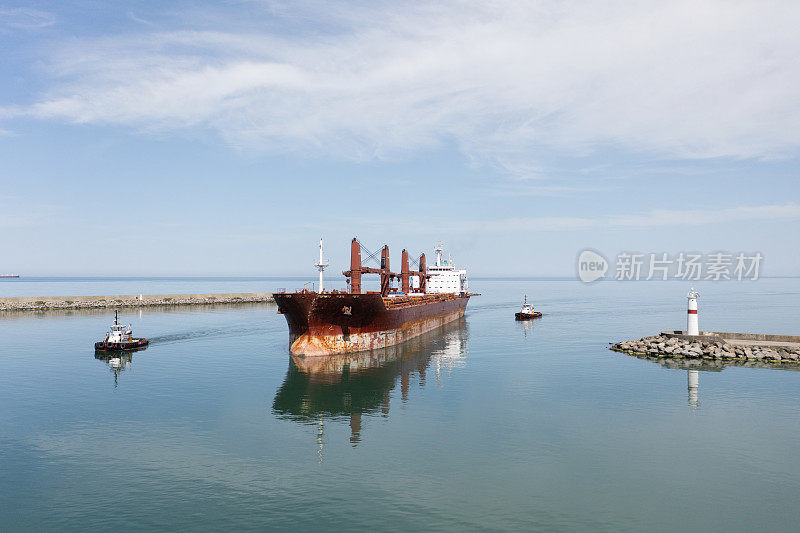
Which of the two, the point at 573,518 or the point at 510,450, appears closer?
the point at 573,518

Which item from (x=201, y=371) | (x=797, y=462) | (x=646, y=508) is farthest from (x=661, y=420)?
(x=201, y=371)

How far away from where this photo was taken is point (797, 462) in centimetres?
2008

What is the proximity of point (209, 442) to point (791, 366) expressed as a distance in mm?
46291

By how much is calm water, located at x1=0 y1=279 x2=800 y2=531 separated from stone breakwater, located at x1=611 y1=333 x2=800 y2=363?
169 inches

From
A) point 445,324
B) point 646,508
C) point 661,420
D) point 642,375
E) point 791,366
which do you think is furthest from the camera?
point 445,324

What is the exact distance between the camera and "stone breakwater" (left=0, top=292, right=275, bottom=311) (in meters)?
94.6

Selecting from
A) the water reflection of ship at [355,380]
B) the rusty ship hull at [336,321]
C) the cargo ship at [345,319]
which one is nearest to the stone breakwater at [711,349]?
the water reflection of ship at [355,380]

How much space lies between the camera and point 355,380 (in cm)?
3634

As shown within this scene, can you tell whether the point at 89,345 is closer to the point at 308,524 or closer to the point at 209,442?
the point at 209,442

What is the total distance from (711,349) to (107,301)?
110096 millimetres

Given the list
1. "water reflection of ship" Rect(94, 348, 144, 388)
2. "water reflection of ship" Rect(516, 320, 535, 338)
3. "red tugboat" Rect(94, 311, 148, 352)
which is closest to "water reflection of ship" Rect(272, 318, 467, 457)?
"water reflection of ship" Rect(94, 348, 144, 388)

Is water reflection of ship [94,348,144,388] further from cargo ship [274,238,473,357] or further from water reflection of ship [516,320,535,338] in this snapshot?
water reflection of ship [516,320,535,338]

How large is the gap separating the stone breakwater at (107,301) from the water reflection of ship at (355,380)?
7737cm

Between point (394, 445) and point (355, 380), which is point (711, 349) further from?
point (394, 445)
